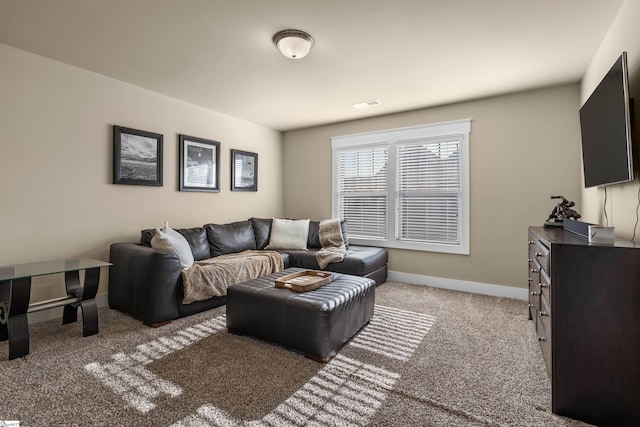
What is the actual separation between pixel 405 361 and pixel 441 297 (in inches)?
69.3

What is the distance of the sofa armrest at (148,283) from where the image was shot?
109 inches

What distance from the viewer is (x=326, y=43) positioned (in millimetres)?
2574

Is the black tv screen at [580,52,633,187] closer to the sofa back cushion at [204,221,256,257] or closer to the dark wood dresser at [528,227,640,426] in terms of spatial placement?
the dark wood dresser at [528,227,640,426]

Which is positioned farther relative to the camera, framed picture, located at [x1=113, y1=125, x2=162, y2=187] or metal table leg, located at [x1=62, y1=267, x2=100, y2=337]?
framed picture, located at [x1=113, y1=125, x2=162, y2=187]

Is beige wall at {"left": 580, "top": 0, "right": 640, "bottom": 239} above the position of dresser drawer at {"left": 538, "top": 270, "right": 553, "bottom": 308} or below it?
above

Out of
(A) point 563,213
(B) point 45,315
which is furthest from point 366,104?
(B) point 45,315

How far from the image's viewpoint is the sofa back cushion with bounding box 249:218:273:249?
4566mm

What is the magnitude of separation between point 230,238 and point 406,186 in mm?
2590

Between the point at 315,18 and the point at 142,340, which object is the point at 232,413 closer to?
the point at 142,340

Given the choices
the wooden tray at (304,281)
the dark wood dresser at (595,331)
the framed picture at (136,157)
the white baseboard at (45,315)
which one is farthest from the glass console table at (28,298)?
the dark wood dresser at (595,331)

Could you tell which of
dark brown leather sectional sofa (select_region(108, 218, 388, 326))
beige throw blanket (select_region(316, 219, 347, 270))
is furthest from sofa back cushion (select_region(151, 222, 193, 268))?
beige throw blanket (select_region(316, 219, 347, 270))

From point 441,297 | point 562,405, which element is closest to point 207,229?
point 441,297

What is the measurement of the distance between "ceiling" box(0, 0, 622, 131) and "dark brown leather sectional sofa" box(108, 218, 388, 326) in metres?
1.77

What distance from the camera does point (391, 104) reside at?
13.6 feet
